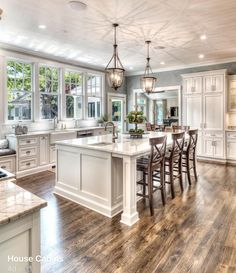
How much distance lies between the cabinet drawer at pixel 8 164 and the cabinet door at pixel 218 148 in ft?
17.5

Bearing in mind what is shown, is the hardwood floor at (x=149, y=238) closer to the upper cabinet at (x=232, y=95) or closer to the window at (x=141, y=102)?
the upper cabinet at (x=232, y=95)

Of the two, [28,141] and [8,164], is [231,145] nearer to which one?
[28,141]

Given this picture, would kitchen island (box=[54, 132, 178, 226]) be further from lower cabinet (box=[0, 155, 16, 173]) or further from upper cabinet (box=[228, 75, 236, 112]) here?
upper cabinet (box=[228, 75, 236, 112])

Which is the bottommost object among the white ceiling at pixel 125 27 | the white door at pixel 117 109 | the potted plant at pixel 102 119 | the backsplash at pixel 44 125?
the backsplash at pixel 44 125

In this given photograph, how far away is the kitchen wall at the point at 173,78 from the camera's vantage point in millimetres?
6326

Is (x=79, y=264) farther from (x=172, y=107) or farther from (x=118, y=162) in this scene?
(x=172, y=107)

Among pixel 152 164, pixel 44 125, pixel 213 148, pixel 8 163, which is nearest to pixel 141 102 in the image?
pixel 213 148

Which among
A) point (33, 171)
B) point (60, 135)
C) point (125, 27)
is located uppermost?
point (125, 27)

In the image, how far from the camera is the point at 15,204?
116 cm

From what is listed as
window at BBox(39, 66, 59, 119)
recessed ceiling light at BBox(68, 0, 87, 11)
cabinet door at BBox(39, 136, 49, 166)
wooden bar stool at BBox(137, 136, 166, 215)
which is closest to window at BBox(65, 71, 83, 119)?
window at BBox(39, 66, 59, 119)

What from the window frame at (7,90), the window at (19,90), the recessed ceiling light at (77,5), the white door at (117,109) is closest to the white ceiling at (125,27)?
the recessed ceiling light at (77,5)

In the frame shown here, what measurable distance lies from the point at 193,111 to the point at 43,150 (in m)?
4.49

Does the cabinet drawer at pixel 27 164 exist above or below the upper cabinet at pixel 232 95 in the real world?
below

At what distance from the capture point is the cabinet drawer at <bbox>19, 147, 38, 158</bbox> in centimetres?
488
